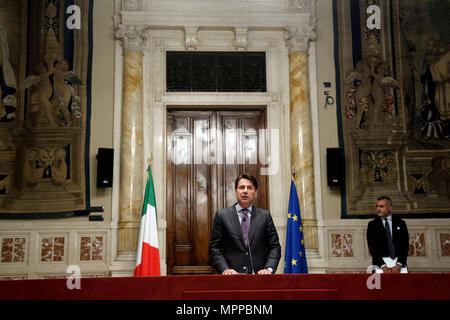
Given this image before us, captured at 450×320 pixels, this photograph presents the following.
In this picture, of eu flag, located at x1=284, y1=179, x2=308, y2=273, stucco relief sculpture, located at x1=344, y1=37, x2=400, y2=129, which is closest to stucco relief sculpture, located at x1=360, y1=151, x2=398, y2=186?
stucco relief sculpture, located at x1=344, y1=37, x2=400, y2=129

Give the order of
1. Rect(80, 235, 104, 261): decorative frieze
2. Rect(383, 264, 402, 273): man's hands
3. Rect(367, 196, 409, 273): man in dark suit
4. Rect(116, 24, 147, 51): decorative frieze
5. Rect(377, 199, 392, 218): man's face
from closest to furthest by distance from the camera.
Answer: Rect(383, 264, 402, 273): man's hands
Rect(367, 196, 409, 273): man in dark suit
Rect(377, 199, 392, 218): man's face
Rect(80, 235, 104, 261): decorative frieze
Rect(116, 24, 147, 51): decorative frieze

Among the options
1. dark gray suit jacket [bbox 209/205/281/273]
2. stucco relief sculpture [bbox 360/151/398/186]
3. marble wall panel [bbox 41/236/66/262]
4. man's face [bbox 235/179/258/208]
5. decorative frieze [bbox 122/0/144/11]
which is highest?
decorative frieze [bbox 122/0/144/11]

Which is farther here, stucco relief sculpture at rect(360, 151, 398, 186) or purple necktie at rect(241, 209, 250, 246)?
stucco relief sculpture at rect(360, 151, 398, 186)

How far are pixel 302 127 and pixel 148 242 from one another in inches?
122

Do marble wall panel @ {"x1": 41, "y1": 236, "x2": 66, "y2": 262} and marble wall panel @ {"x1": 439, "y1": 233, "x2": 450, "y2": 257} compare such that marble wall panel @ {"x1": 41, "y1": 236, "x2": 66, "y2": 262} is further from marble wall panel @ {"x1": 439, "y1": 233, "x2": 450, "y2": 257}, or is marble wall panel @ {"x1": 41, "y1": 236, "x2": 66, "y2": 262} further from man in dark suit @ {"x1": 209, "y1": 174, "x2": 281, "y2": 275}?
marble wall panel @ {"x1": 439, "y1": 233, "x2": 450, "y2": 257}

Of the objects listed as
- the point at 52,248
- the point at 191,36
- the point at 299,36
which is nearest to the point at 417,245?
the point at 299,36

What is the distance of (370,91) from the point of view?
696 cm

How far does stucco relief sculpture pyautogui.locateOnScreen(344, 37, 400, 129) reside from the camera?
271 inches

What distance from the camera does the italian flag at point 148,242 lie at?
234 inches

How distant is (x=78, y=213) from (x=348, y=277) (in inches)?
222

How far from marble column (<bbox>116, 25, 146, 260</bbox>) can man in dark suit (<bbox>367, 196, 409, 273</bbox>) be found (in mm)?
3541

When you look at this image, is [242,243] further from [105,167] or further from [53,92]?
[53,92]
